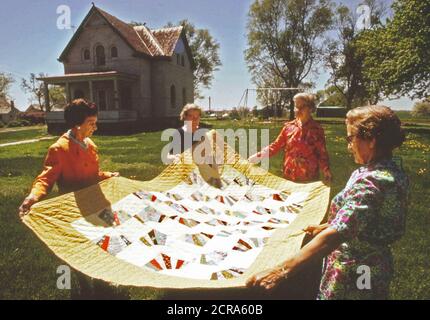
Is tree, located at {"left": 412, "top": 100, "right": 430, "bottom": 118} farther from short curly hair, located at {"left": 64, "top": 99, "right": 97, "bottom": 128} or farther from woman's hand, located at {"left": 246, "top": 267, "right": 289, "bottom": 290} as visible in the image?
woman's hand, located at {"left": 246, "top": 267, "right": 289, "bottom": 290}

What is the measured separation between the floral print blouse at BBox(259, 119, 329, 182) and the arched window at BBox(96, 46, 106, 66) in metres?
27.9

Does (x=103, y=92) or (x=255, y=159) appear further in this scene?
(x=103, y=92)

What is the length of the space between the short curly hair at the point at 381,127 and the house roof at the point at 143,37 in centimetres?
2860

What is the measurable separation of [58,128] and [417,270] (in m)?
27.5

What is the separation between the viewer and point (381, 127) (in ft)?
7.08

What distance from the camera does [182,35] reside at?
3475 cm

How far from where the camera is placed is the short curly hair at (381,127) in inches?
85.0

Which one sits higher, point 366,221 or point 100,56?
point 100,56

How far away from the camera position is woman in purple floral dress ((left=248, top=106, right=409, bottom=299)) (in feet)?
6.91

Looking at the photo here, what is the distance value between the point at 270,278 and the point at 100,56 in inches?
1213

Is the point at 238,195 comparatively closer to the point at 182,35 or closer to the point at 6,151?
the point at 6,151

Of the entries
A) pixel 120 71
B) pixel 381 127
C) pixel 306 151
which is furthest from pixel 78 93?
pixel 381 127

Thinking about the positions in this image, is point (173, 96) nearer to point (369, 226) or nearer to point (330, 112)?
point (369, 226)
